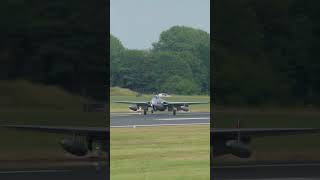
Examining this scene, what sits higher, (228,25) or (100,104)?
(228,25)

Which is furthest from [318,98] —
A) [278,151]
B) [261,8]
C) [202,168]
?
[202,168]

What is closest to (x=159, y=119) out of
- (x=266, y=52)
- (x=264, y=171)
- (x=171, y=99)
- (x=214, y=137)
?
(x=171, y=99)

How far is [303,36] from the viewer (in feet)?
18.1

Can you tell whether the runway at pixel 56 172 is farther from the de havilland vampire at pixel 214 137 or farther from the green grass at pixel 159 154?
the green grass at pixel 159 154

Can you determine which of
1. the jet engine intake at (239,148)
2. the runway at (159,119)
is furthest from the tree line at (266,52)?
the runway at (159,119)

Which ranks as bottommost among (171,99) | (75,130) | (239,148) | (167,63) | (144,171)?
(144,171)

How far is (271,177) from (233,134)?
1.84 feet

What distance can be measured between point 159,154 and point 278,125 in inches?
54.0

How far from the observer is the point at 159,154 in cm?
603

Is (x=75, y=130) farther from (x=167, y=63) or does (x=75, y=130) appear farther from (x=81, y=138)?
(x=167, y=63)

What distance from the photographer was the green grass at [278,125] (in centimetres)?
527

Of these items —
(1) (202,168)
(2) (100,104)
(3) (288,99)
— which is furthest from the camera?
(1) (202,168)

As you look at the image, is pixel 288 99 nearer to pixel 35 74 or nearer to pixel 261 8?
pixel 261 8

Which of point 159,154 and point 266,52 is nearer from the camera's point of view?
point 266,52
